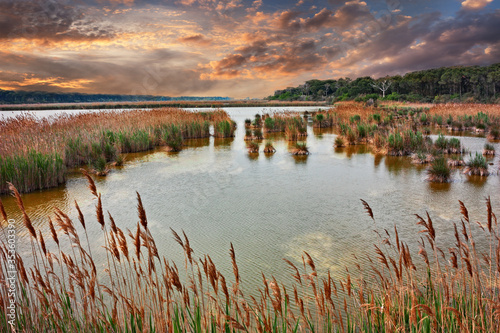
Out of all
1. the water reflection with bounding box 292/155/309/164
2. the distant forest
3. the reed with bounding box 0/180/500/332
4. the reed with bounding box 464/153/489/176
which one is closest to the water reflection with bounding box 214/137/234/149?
the water reflection with bounding box 292/155/309/164

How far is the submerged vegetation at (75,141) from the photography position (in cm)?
877

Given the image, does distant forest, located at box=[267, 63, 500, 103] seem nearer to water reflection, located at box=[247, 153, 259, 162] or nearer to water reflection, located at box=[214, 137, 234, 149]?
water reflection, located at box=[214, 137, 234, 149]

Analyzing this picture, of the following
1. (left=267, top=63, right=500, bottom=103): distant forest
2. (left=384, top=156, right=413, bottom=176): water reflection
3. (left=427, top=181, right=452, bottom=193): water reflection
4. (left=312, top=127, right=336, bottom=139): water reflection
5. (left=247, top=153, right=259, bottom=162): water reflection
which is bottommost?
(left=427, top=181, right=452, bottom=193): water reflection

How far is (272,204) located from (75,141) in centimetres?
964

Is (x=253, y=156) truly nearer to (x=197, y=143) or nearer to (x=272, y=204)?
(x=197, y=143)

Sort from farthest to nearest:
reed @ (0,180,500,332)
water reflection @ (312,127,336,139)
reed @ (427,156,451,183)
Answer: water reflection @ (312,127,336,139) → reed @ (427,156,451,183) → reed @ (0,180,500,332)

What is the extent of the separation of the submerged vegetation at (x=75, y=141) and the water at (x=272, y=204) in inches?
22.8

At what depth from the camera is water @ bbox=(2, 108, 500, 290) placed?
16.9 ft

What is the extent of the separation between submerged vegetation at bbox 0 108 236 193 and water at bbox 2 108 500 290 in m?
0.58

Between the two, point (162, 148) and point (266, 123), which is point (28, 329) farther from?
point (266, 123)

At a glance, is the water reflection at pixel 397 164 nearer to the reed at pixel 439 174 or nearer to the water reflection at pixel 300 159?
the reed at pixel 439 174

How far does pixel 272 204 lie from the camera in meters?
7.50

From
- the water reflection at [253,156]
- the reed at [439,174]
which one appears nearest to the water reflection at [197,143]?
the water reflection at [253,156]

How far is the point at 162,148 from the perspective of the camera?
16.6m
